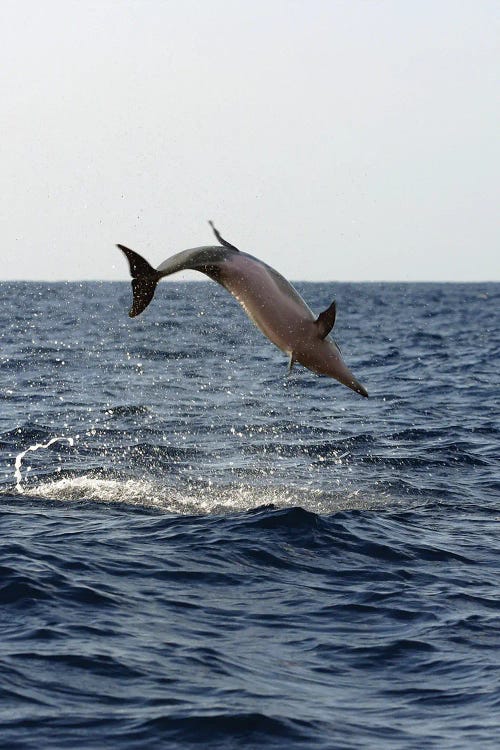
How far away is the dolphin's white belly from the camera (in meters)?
10.0

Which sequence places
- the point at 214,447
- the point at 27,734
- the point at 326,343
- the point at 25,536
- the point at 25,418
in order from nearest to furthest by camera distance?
the point at 27,734 < the point at 326,343 < the point at 25,536 < the point at 214,447 < the point at 25,418

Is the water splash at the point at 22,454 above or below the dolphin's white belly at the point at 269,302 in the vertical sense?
below

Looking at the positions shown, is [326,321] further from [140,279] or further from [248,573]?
[248,573]

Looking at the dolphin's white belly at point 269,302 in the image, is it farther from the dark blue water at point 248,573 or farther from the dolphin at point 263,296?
the dark blue water at point 248,573

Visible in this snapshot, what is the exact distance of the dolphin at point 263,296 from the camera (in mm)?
9930

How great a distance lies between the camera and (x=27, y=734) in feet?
30.7

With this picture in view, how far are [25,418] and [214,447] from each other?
18.2 feet

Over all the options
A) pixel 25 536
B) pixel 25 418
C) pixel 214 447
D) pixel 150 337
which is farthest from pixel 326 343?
pixel 150 337

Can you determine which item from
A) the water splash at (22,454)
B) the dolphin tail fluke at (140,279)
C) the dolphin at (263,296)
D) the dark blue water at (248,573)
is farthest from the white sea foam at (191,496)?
the dolphin tail fluke at (140,279)

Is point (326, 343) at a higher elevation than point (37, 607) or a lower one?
higher

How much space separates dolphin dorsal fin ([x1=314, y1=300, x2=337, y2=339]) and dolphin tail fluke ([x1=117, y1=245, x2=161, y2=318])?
4.64 feet

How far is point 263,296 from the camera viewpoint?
32.8 feet

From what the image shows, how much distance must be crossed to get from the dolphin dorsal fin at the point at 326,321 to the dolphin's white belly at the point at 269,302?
128 mm

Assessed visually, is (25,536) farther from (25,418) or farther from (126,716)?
(25,418)
